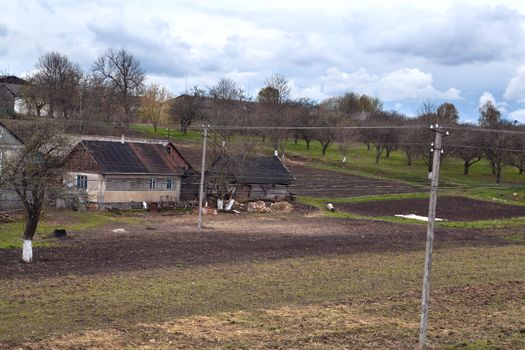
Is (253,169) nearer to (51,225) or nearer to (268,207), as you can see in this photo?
(268,207)

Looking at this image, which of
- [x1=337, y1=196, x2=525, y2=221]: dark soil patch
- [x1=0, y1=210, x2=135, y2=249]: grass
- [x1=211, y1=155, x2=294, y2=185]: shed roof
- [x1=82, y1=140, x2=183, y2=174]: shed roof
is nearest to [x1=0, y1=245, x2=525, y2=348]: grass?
[x1=0, y1=210, x2=135, y2=249]: grass

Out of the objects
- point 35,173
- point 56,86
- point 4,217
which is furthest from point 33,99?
point 35,173

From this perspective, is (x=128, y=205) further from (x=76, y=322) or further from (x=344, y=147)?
(x=344, y=147)

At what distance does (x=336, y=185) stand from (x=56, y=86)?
51.7 m

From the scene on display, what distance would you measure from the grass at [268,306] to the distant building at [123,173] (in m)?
24.3

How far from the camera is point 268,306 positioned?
1866cm

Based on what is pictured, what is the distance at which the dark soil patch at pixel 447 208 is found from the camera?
55.3 meters

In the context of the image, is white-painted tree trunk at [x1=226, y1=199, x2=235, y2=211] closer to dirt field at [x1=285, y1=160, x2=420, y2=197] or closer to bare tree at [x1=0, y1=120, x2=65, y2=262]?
dirt field at [x1=285, y1=160, x2=420, y2=197]

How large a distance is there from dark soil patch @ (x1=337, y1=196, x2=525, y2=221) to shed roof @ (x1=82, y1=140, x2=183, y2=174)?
55.3 ft

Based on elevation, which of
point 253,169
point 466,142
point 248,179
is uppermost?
point 466,142

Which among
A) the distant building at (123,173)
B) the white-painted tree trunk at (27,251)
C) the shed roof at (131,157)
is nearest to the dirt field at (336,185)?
the shed roof at (131,157)

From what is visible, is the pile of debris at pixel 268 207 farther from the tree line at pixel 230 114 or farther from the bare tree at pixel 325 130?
the bare tree at pixel 325 130

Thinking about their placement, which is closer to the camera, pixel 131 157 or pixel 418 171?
pixel 131 157

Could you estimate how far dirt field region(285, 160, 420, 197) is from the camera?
66.6m
